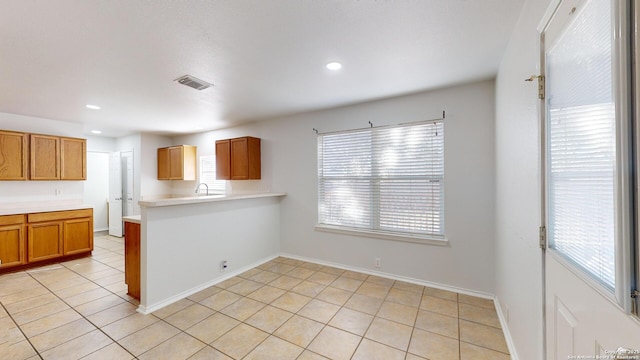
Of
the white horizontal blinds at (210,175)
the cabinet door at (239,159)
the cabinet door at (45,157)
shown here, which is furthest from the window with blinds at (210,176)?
the cabinet door at (45,157)

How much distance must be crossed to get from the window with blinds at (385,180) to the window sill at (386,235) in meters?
0.04

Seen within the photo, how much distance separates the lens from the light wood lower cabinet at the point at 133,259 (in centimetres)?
281

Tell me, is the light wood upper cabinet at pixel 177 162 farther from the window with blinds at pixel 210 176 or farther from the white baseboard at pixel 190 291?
the white baseboard at pixel 190 291

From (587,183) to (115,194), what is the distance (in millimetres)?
7963

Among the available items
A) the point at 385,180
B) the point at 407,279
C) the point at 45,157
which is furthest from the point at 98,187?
the point at 407,279

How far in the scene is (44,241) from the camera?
4.00m

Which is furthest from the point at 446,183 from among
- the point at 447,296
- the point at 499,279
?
the point at 447,296

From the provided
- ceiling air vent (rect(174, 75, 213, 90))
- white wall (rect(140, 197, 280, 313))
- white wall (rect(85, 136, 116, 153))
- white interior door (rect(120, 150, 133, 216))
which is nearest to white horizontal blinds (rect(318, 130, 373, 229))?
white wall (rect(140, 197, 280, 313))

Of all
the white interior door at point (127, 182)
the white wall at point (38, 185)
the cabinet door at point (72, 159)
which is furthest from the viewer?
the white interior door at point (127, 182)

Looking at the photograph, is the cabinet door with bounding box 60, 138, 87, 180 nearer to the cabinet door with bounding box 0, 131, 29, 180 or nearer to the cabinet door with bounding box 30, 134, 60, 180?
the cabinet door with bounding box 30, 134, 60, 180

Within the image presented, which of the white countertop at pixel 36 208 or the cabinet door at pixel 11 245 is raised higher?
the white countertop at pixel 36 208

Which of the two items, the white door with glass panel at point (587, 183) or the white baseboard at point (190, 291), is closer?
the white door with glass panel at point (587, 183)

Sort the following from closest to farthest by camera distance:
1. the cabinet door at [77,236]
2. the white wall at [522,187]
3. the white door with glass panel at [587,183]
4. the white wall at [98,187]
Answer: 1. the white door with glass panel at [587,183]
2. the white wall at [522,187]
3. the cabinet door at [77,236]
4. the white wall at [98,187]

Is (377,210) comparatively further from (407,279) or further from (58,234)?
(58,234)
